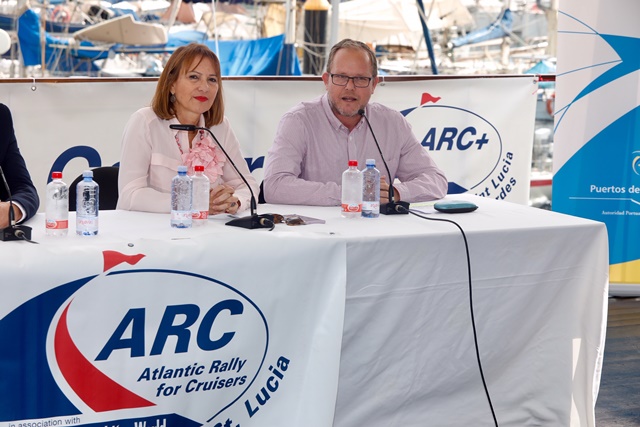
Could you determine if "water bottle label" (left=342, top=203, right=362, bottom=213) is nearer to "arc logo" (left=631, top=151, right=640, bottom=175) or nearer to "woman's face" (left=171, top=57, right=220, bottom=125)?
"woman's face" (left=171, top=57, right=220, bottom=125)

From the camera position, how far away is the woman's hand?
279cm

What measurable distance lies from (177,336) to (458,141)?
3118 millimetres

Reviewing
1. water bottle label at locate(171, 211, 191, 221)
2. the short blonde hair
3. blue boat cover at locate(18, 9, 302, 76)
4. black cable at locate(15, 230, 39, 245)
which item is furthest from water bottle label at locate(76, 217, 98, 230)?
blue boat cover at locate(18, 9, 302, 76)

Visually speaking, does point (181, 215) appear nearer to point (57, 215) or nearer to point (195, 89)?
point (57, 215)

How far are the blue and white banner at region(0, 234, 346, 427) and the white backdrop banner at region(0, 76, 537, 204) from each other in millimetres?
1282

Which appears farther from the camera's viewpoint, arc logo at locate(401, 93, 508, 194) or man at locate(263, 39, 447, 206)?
arc logo at locate(401, 93, 508, 194)

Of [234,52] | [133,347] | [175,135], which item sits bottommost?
[133,347]

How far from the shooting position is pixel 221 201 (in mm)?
2801

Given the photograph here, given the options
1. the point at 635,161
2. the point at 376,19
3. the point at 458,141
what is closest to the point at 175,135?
the point at 458,141

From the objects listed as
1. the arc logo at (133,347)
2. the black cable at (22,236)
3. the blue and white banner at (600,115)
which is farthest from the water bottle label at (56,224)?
the blue and white banner at (600,115)

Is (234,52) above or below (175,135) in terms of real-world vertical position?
above

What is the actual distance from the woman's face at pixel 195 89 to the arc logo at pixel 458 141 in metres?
2.02

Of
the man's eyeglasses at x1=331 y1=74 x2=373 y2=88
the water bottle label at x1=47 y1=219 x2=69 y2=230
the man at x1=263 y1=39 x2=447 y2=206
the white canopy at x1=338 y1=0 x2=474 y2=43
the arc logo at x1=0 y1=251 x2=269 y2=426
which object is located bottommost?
the arc logo at x1=0 y1=251 x2=269 y2=426

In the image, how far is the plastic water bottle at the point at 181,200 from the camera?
2533mm
